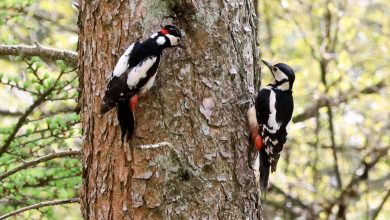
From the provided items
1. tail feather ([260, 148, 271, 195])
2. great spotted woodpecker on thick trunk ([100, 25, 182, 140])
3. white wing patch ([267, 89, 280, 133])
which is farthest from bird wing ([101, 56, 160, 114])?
white wing patch ([267, 89, 280, 133])

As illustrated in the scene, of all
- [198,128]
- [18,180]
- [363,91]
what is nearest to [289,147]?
[363,91]

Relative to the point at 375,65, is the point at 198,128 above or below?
below

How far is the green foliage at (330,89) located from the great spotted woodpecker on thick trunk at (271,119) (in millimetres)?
2368

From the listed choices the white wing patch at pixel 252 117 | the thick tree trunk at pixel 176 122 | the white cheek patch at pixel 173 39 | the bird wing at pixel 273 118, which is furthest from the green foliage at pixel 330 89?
the white cheek patch at pixel 173 39

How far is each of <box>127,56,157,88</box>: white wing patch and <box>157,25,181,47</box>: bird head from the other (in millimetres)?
99

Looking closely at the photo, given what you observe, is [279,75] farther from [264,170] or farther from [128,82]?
[128,82]

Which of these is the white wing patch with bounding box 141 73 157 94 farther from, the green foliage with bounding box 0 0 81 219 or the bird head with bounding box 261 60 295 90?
the bird head with bounding box 261 60 295 90

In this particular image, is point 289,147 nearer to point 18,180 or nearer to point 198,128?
point 18,180

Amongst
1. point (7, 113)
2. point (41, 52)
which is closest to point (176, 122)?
point (41, 52)

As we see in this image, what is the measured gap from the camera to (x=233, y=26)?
267 cm

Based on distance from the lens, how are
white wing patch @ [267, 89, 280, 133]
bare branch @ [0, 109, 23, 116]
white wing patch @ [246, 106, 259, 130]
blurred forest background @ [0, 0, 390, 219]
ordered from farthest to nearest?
blurred forest background @ [0, 0, 390, 219], bare branch @ [0, 109, 23, 116], white wing patch @ [267, 89, 280, 133], white wing patch @ [246, 106, 259, 130]

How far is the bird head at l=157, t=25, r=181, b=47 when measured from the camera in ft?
7.93

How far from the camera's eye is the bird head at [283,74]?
3471 millimetres

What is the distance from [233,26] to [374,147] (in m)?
3.48
